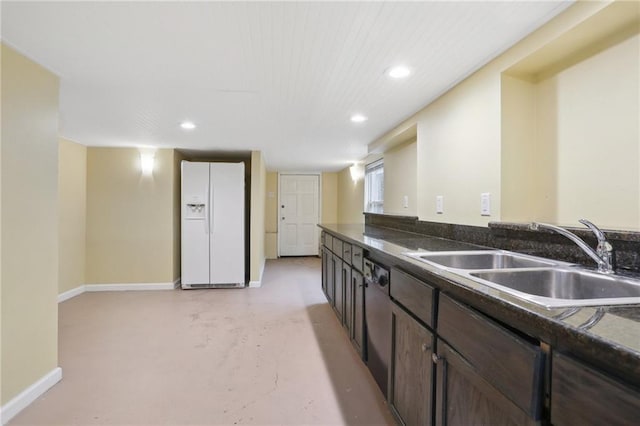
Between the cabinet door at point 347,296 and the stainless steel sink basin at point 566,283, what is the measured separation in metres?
1.37

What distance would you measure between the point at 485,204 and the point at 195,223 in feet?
12.1

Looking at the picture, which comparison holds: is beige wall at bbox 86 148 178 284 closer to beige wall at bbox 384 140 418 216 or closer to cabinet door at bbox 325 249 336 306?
cabinet door at bbox 325 249 336 306

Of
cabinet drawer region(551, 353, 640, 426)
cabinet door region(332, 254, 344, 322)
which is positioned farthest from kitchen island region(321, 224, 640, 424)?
cabinet door region(332, 254, 344, 322)

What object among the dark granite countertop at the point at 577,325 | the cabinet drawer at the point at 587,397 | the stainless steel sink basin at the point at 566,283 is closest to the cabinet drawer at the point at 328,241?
the stainless steel sink basin at the point at 566,283

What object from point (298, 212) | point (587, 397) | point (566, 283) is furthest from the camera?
point (298, 212)

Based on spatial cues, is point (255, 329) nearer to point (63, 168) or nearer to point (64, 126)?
point (64, 126)

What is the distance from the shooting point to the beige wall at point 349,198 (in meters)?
5.32

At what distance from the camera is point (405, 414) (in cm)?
140

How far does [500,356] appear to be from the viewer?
2.66 feet

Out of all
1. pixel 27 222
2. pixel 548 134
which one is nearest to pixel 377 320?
pixel 548 134

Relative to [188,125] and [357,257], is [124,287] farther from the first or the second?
[357,257]

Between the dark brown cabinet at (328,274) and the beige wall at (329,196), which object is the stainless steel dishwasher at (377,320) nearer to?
the dark brown cabinet at (328,274)

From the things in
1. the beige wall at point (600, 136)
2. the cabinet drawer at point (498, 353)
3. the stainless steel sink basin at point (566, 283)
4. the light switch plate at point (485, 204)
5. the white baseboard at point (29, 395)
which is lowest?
the white baseboard at point (29, 395)

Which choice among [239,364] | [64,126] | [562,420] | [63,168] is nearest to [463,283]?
[562,420]
